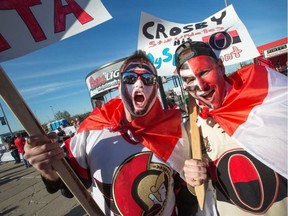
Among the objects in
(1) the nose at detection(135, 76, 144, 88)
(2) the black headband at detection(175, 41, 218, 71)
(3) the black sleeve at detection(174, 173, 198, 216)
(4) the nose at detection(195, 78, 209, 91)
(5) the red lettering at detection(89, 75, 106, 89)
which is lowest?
(3) the black sleeve at detection(174, 173, 198, 216)

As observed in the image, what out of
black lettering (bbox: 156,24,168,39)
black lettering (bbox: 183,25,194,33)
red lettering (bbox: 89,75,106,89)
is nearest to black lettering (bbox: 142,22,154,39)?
black lettering (bbox: 156,24,168,39)

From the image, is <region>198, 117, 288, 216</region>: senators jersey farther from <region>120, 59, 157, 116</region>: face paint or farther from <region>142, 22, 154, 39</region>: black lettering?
<region>142, 22, 154, 39</region>: black lettering

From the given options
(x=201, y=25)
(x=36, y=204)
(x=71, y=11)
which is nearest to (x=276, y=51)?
(x=201, y=25)

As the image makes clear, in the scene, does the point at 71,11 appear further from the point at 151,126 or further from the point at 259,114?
the point at 259,114

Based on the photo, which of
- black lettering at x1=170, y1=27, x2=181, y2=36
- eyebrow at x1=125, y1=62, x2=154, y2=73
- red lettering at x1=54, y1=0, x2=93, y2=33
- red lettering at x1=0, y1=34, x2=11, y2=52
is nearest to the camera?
red lettering at x1=0, y1=34, x2=11, y2=52

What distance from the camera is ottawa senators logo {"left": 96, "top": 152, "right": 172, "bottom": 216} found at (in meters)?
1.77

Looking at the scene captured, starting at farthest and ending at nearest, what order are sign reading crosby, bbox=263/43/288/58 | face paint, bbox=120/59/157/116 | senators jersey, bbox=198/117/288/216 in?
sign reading crosby, bbox=263/43/288/58
face paint, bbox=120/59/157/116
senators jersey, bbox=198/117/288/216

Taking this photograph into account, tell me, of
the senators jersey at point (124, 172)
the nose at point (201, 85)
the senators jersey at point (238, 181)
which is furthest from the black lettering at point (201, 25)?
the senators jersey at point (124, 172)

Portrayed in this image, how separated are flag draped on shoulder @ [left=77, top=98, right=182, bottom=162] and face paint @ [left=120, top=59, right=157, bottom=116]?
0.07 m

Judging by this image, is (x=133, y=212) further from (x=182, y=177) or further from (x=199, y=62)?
(x=199, y=62)

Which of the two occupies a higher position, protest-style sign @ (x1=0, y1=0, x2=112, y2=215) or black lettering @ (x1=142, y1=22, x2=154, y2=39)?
black lettering @ (x1=142, y1=22, x2=154, y2=39)

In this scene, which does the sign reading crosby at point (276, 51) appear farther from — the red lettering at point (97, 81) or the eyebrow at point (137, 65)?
the eyebrow at point (137, 65)

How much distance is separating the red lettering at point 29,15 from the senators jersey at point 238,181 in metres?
1.32

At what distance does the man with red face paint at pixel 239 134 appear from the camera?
1.65 metres
